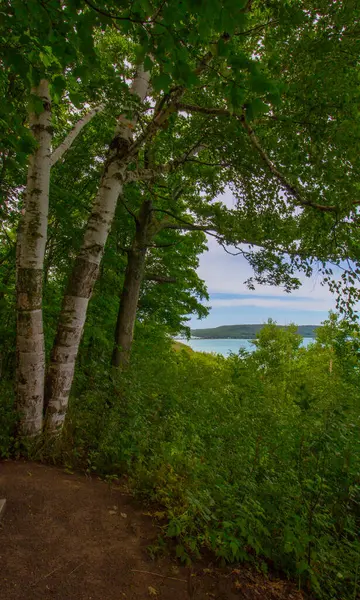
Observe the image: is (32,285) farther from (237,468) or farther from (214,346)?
(214,346)

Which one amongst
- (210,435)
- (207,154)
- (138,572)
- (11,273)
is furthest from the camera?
(207,154)

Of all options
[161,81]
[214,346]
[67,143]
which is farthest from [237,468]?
[214,346]

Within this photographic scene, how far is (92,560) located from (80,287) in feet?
10.7

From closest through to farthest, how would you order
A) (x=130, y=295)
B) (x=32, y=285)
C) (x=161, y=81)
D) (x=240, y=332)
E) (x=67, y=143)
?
(x=161, y=81), (x=32, y=285), (x=67, y=143), (x=130, y=295), (x=240, y=332)

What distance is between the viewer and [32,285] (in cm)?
446

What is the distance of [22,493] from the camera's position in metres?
3.48

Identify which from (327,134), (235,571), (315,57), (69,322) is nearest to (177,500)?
(235,571)

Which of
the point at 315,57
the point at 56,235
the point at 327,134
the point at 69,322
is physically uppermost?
the point at 315,57

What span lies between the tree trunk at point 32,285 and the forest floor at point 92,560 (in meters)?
1.02

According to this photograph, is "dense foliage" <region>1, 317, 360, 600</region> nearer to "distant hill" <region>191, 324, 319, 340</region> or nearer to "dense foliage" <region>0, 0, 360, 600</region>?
"dense foliage" <region>0, 0, 360, 600</region>

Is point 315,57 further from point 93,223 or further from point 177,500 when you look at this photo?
point 177,500

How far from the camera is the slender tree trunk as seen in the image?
15.4 ft

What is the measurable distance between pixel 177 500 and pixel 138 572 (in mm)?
837

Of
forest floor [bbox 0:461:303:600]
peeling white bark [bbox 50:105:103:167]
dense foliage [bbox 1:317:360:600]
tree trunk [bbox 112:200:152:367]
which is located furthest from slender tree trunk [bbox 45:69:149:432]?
tree trunk [bbox 112:200:152:367]
